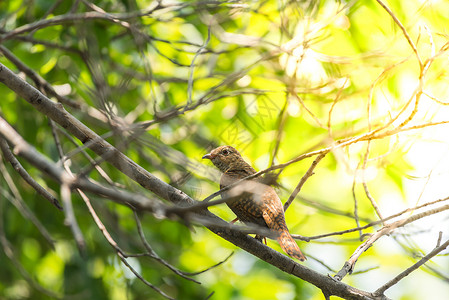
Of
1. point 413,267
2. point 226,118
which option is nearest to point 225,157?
point 226,118

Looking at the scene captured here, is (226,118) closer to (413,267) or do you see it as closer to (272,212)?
(272,212)

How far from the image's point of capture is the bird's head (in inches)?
159

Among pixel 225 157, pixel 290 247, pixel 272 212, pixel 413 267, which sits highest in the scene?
pixel 225 157

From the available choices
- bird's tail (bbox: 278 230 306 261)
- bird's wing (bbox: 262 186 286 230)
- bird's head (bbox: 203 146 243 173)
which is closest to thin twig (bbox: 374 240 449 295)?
bird's tail (bbox: 278 230 306 261)

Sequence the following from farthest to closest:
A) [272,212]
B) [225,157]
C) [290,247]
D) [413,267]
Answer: [225,157] < [272,212] < [290,247] < [413,267]

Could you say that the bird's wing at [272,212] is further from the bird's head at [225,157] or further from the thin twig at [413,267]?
the thin twig at [413,267]

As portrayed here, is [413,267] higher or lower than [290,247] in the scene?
lower

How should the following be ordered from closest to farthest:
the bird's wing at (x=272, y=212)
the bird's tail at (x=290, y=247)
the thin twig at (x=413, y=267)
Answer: the thin twig at (x=413, y=267)
the bird's tail at (x=290, y=247)
the bird's wing at (x=272, y=212)

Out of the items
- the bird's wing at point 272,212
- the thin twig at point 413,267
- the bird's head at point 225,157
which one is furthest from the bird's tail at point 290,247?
the bird's head at point 225,157

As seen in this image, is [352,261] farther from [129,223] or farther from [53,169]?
[129,223]

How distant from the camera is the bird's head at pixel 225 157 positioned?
4035 mm

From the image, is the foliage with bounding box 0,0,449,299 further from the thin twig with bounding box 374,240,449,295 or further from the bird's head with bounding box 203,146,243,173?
the thin twig with bounding box 374,240,449,295

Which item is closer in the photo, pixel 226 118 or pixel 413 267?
pixel 413 267

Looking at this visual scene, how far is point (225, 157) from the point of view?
4164mm
